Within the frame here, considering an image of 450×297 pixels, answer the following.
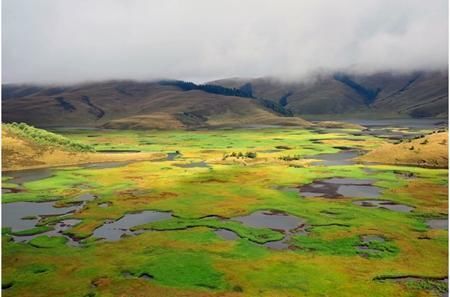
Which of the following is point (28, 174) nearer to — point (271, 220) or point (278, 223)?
point (271, 220)

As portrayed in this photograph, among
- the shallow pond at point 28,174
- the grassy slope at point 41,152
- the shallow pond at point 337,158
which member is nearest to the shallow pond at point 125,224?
the shallow pond at point 28,174

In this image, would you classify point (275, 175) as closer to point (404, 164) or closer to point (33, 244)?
point (404, 164)

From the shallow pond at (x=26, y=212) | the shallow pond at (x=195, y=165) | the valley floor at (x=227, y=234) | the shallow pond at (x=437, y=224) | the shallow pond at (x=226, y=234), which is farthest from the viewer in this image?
the shallow pond at (x=195, y=165)

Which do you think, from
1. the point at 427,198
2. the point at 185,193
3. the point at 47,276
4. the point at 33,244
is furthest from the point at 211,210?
the point at 427,198

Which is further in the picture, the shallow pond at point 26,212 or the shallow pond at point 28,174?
the shallow pond at point 28,174

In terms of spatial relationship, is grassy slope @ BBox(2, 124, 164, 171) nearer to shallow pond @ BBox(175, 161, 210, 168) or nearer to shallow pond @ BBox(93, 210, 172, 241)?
shallow pond @ BBox(175, 161, 210, 168)

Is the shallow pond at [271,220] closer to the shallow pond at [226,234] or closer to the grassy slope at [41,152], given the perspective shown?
the shallow pond at [226,234]
